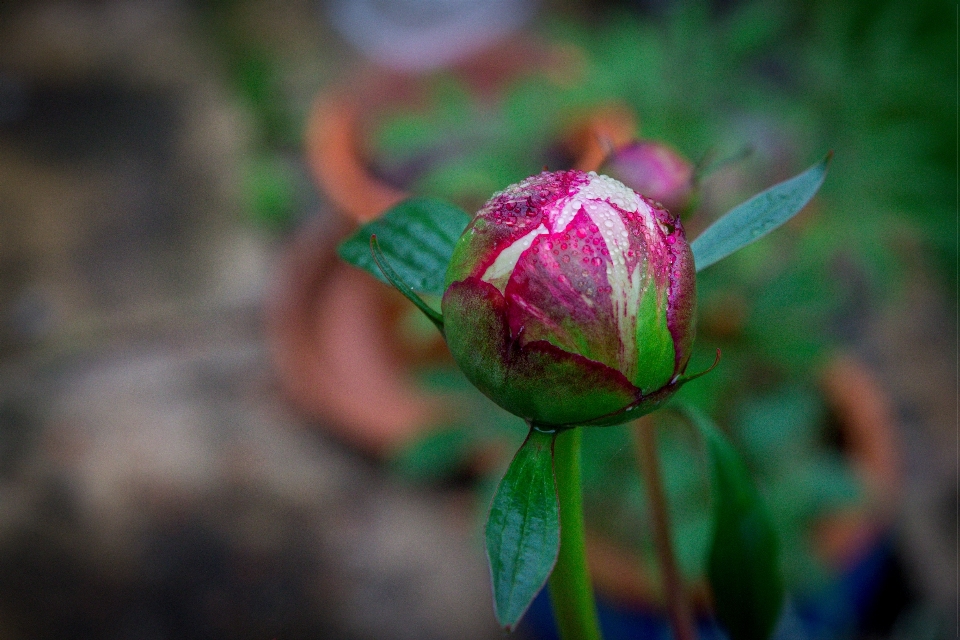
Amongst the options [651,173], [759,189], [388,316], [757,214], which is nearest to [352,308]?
[388,316]

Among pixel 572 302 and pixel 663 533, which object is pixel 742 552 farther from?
pixel 572 302

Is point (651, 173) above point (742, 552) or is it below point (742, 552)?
above

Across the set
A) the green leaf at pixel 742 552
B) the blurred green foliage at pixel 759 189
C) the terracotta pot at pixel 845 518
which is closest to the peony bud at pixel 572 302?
the green leaf at pixel 742 552

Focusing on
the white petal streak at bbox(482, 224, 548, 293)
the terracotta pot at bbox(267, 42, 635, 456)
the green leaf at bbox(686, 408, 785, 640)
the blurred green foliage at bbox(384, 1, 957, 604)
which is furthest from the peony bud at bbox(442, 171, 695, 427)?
the terracotta pot at bbox(267, 42, 635, 456)

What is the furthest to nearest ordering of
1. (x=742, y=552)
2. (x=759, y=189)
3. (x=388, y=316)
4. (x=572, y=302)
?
1. (x=388, y=316)
2. (x=759, y=189)
3. (x=742, y=552)
4. (x=572, y=302)

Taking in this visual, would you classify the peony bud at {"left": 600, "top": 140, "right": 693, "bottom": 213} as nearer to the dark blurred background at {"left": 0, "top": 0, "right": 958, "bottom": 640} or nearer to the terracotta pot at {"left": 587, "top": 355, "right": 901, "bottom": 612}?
the dark blurred background at {"left": 0, "top": 0, "right": 958, "bottom": 640}
